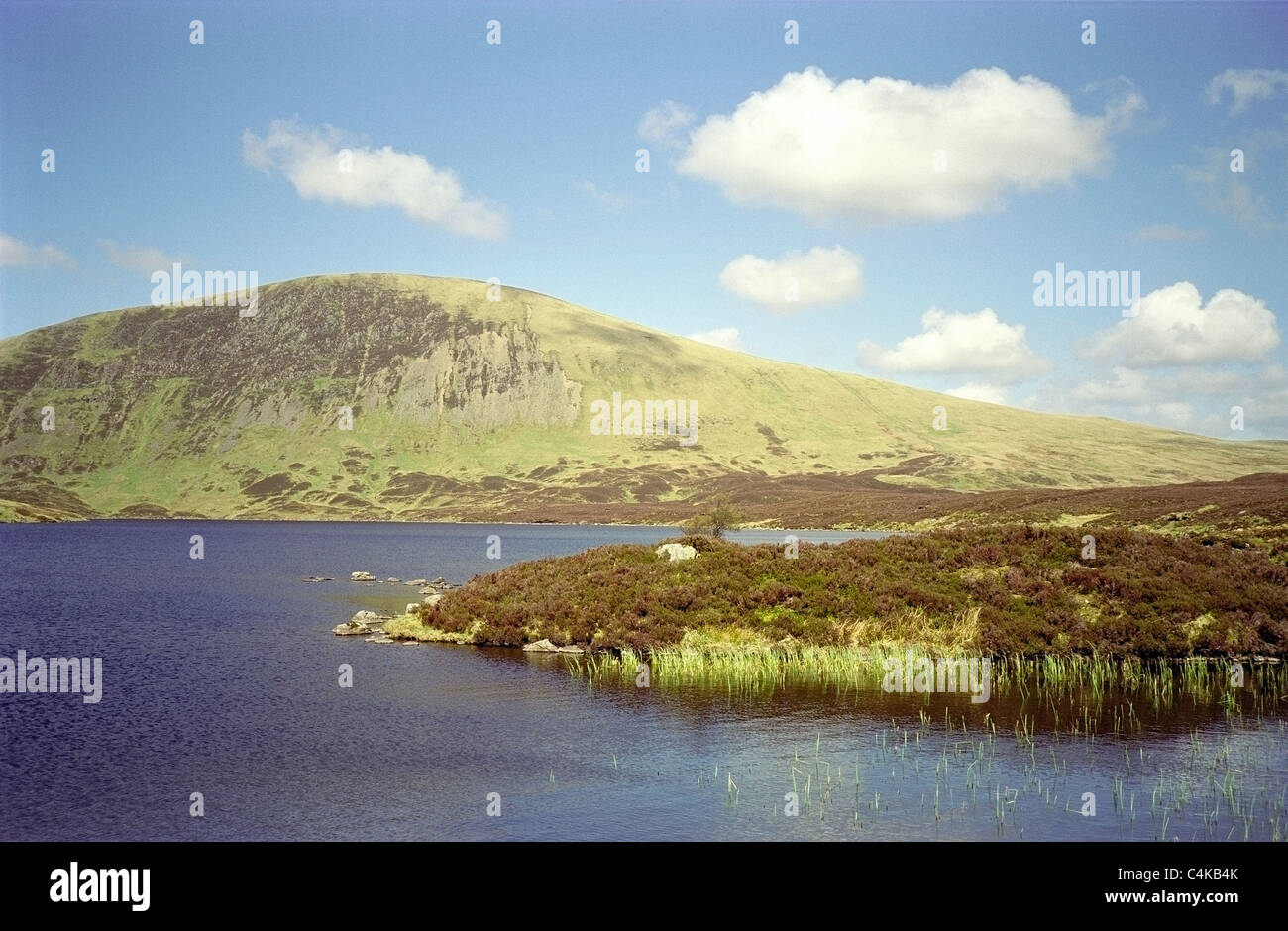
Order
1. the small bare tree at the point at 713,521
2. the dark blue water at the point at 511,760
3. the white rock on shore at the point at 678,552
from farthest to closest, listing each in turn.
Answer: the small bare tree at the point at 713,521 < the white rock on shore at the point at 678,552 < the dark blue water at the point at 511,760

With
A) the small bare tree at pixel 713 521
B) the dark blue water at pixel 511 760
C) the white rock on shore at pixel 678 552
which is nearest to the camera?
the dark blue water at pixel 511 760

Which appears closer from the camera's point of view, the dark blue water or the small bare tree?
the dark blue water

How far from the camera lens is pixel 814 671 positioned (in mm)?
37156

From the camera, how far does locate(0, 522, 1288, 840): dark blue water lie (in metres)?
19.7

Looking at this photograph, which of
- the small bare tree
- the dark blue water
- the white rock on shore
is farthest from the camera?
the small bare tree

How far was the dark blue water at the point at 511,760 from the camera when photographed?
64.7 feet

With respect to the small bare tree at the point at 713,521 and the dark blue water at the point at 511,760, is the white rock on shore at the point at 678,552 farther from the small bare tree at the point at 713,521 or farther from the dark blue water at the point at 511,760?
the small bare tree at the point at 713,521

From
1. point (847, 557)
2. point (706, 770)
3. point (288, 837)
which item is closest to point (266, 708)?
point (288, 837)

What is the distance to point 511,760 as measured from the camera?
24672 millimetres

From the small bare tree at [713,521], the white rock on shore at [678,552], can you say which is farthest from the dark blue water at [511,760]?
the small bare tree at [713,521]

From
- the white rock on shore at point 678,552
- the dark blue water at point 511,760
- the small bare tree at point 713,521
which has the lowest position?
the dark blue water at point 511,760

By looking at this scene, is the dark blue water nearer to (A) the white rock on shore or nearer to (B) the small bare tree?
(A) the white rock on shore

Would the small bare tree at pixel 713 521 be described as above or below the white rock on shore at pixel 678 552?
below

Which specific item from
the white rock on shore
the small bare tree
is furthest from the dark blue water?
the small bare tree
